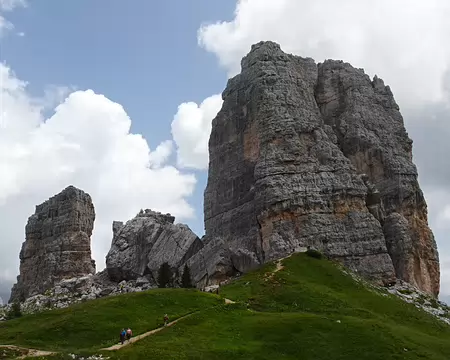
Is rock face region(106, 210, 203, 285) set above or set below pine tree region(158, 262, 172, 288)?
above

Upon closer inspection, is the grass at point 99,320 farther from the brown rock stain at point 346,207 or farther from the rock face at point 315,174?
the brown rock stain at point 346,207

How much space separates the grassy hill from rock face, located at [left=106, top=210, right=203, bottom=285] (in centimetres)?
4077

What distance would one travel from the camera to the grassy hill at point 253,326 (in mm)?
44594

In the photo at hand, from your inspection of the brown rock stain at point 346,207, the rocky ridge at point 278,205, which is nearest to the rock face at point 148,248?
the rocky ridge at point 278,205

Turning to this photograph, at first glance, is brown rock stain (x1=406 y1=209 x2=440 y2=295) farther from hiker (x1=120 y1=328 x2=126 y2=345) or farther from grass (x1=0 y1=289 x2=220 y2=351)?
hiker (x1=120 y1=328 x2=126 y2=345)

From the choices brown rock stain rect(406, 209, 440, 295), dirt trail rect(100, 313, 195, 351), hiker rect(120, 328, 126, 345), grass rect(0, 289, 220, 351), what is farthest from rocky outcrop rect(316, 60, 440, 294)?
hiker rect(120, 328, 126, 345)

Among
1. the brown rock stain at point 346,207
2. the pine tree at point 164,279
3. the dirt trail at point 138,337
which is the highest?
the brown rock stain at point 346,207

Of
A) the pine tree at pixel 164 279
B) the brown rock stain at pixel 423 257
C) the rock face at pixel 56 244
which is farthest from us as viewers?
the rock face at pixel 56 244

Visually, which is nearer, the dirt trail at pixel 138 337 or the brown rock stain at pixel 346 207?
the dirt trail at pixel 138 337

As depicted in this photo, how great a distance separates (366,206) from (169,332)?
221 feet

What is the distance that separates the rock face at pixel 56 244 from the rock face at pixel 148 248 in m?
8.66

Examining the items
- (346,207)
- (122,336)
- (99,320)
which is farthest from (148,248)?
(122,336)

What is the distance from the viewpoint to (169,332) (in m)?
48.0

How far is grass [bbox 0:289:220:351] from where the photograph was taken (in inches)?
1912
